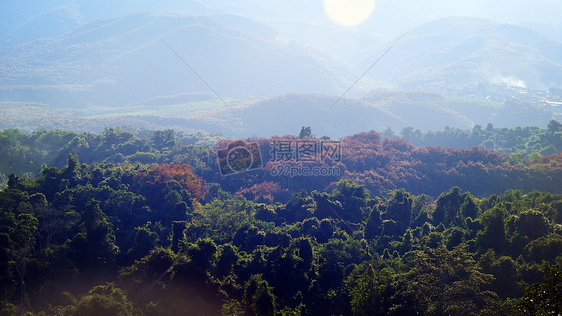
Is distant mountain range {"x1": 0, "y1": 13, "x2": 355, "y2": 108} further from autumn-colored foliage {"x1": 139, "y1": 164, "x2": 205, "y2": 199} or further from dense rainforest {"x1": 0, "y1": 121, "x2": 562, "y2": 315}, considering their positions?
autumn-colored foliage {"x1": 139, "y1": 164, "x2": 205, "y2": 199}

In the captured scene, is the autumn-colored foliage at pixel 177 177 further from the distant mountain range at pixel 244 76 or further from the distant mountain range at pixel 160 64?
the distant mountain range at pixel 160 64

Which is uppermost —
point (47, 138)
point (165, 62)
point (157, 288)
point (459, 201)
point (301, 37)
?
point (301, 37)

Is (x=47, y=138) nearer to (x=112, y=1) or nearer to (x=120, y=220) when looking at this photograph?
(x=120, y=220)

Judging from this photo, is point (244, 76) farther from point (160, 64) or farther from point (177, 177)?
point (177, 177)

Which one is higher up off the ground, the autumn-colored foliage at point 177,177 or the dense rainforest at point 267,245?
the autumn-colored foliage at point 177,177

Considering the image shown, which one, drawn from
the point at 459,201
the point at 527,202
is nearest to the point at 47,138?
the point at 459,201

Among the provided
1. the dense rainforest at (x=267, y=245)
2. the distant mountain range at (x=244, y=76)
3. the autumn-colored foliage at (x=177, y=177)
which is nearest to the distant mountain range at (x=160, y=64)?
the distant mountain range at (x=244, y=76)

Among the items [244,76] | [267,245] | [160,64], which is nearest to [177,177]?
[267,245]

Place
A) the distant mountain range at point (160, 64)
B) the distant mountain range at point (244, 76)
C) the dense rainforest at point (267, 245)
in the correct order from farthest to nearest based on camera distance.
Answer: the distant mountain range at point (160, 64) → the distant mountain range at point (244, 76) → the dense rainforest at point (267, 245)
